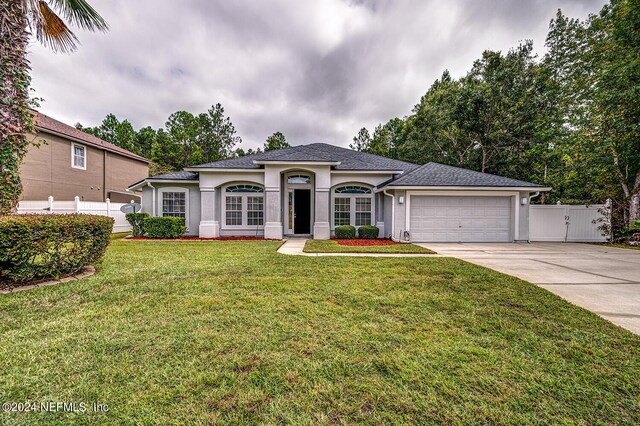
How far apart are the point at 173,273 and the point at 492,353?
18.7 feet

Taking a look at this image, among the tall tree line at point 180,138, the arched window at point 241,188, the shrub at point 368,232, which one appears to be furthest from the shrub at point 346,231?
the tall tree line at point 180,138

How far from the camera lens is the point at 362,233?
11812 mm

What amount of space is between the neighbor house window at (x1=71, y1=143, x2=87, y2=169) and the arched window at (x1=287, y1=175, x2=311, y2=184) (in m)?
14.1

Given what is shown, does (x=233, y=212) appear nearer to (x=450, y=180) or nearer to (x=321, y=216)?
(x=321, y=216)

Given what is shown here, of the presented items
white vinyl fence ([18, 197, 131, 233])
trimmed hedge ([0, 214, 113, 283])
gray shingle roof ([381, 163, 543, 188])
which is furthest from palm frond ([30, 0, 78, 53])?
gray shingle roof ([381, 163, 543, 188])

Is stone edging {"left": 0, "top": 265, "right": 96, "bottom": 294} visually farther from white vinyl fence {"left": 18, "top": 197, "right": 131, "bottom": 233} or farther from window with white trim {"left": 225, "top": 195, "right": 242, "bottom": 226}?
white vinyl fence {"left": 18, "top": 197, "right": 131, "bottom": 233}

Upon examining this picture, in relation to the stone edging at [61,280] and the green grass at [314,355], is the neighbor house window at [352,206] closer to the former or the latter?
the green grass at [314,355]

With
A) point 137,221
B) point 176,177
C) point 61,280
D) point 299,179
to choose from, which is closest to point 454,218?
point 299,179

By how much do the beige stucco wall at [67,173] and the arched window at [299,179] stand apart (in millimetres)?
11703

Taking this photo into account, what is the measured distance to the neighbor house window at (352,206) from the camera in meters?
12.7

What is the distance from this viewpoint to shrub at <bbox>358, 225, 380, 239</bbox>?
464 inches

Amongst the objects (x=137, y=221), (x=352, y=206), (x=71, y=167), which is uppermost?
(x=71, y=167)

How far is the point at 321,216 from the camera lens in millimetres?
11719

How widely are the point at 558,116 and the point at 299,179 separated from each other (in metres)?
17.3
